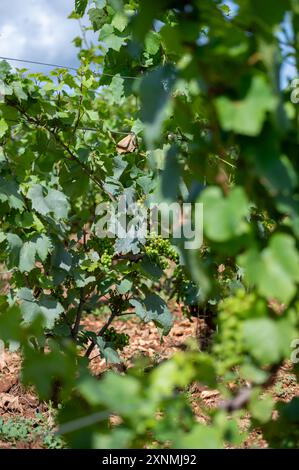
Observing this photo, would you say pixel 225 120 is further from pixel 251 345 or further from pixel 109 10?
pixel 109 10

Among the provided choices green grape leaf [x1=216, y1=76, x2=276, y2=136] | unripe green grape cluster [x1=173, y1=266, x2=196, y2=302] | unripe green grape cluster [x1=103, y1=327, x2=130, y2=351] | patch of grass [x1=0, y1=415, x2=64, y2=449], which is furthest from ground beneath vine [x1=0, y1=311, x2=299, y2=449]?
green grape leaf [x1=216, y1=76, x2=276, y2=136]

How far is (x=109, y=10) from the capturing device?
A: 8.71 feet

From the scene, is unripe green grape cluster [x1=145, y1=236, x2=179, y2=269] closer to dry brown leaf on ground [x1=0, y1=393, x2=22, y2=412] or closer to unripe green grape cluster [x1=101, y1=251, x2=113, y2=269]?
unripe green grape cluster [x1=101, y1=251, x2=113, y2=269]

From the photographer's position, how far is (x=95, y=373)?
3.29m

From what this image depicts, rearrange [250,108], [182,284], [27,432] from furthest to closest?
[182,284] → [27,432] → [250,108]

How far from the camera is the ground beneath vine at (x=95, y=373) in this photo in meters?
2.40

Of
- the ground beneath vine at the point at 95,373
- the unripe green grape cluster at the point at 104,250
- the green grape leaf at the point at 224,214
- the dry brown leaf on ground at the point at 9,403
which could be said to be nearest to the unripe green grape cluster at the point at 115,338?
the ground beneath vine at the point at 95,373

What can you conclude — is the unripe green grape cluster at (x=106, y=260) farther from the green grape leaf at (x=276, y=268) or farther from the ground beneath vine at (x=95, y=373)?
the green grape leaf at (x=276, y=268)

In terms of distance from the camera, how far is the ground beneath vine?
2.40 meters

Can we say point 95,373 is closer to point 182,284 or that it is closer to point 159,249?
point 182,284

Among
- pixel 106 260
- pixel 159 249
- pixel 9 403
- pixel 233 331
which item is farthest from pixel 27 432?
pixel 233 331
